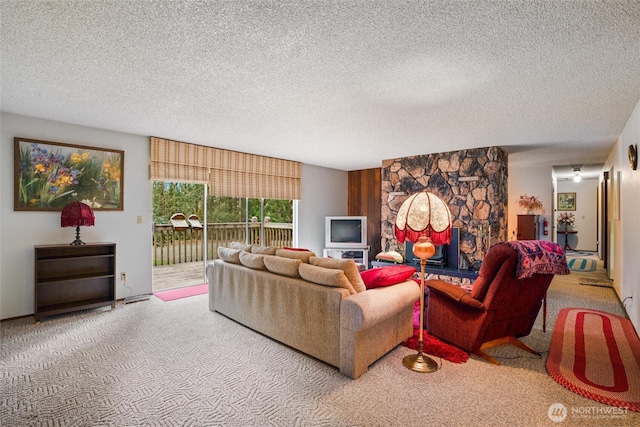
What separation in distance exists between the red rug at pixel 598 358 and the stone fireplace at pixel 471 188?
1755 millimetres

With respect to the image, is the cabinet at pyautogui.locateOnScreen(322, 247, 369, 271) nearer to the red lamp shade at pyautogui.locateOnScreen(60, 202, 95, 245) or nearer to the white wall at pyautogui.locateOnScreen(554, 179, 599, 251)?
the red lamp shade at pyautogui.locateOnScreen(60, 202, 95, 245)

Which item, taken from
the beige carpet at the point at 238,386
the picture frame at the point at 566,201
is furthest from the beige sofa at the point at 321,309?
the picture frame at the point at 566,201

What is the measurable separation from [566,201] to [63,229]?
13.2m

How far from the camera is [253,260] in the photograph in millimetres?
3174

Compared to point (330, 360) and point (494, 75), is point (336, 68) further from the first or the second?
point (330, 360)

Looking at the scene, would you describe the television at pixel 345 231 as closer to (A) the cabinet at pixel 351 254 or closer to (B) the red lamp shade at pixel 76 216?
(A) the cabinet at pixel 351 254

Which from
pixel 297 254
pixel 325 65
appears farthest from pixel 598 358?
pixel 325 65

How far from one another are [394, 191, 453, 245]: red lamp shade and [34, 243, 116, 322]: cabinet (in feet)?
11.9

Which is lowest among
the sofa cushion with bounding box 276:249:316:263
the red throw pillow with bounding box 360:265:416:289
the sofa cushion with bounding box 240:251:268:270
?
the red throw pillow with bounding box 360:265:416:289

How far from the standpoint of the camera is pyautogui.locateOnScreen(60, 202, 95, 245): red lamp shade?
3500 millimetres

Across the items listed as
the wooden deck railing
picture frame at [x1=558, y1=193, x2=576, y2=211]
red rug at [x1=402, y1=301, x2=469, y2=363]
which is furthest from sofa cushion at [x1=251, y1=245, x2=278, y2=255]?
picture frame at [x1=558, y1=193, x2=576, y2=211]

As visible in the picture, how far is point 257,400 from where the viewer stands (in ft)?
6.65

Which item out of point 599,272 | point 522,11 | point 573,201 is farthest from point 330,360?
point 573,201

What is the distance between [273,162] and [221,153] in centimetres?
114
